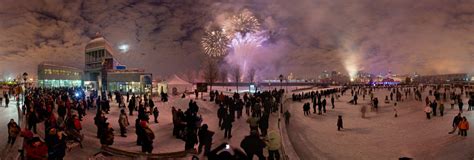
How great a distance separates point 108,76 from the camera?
1722 inches

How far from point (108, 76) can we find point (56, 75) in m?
29.7

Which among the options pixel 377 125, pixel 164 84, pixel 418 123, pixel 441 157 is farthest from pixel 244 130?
pixel 164 84

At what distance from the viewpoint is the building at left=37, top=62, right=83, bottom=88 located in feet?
203

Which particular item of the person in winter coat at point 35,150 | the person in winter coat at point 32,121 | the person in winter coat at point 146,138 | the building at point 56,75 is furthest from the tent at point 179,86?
the person in winter coat at point 35,150

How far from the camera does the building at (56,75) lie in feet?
203

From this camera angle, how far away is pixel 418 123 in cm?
2430

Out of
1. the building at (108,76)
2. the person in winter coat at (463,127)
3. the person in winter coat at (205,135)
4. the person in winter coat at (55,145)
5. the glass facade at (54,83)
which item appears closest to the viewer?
the person in winter coat at (55,145)

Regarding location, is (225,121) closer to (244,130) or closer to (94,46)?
(244,130)

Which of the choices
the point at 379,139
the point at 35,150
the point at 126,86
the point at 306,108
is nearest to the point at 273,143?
the point at 35,150

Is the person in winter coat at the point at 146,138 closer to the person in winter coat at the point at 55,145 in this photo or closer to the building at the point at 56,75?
the person in winter coat at the point at 55,145

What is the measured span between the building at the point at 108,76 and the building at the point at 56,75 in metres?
7.49

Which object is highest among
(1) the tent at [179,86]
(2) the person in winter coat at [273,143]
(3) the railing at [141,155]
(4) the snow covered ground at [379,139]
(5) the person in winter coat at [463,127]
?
(1) the tent at [179,86]

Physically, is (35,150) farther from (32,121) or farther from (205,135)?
(32,121)

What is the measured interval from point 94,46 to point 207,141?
5351 cm
